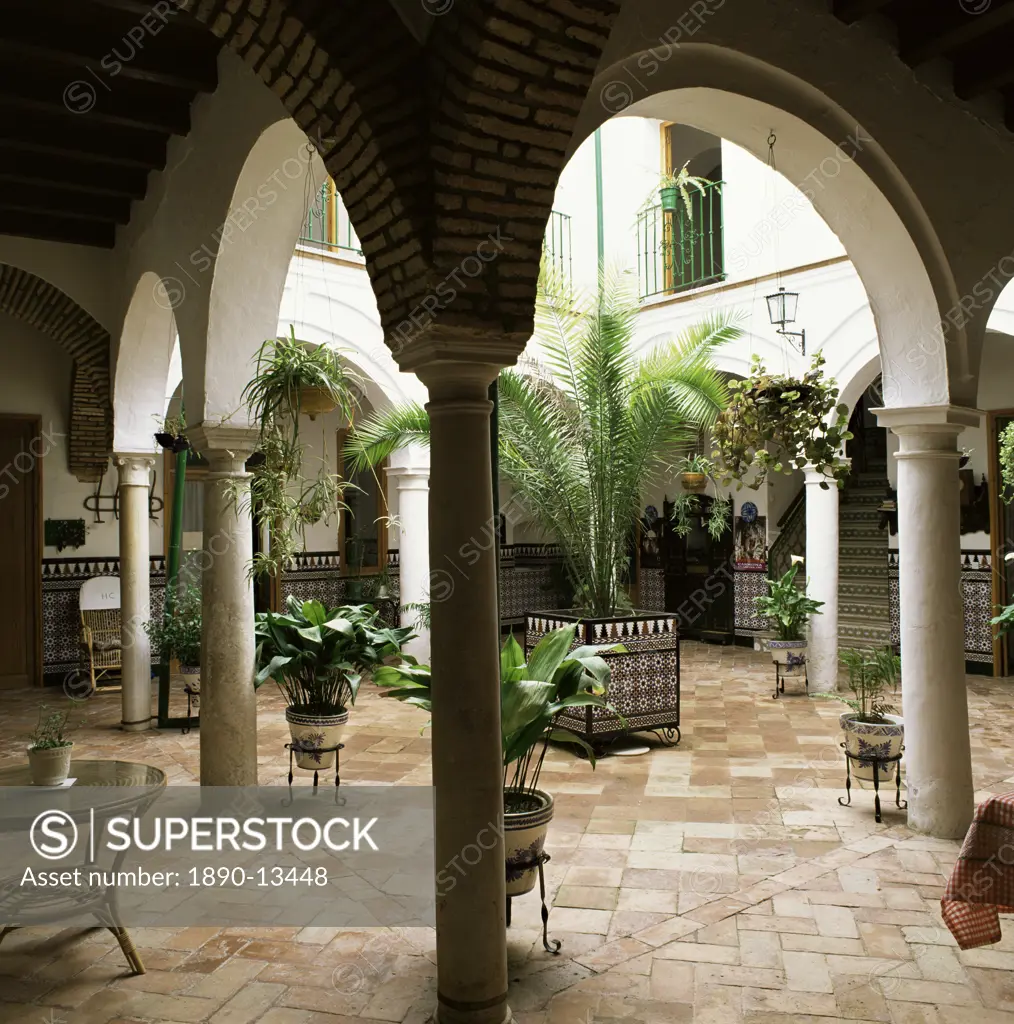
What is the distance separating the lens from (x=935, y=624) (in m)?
5.49

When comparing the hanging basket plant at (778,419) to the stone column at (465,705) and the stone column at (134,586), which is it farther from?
the stone column at (134,586)

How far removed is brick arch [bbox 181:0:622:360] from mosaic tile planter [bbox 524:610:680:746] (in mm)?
4609

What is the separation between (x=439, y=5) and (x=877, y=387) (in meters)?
11.6

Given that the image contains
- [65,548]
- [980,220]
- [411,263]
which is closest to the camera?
[411,263]

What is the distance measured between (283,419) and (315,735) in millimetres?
1966

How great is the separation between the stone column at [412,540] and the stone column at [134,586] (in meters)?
2.96

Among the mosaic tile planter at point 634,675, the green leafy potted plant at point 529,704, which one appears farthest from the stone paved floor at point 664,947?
the mosaic tile planter at point 634,675

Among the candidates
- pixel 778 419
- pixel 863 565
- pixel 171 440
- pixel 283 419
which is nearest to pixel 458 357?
Result: pixel 283 419

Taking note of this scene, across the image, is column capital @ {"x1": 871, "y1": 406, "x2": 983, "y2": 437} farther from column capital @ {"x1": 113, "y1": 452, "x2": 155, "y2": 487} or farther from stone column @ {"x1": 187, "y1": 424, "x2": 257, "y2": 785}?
column capital @ {"x1": 113, "y1": 452, "x2": 155, "y2": 487}

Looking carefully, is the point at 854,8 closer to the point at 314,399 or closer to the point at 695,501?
the point at 314,399

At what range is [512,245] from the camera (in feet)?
Result: 11.6

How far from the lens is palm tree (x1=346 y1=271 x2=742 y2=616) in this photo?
8.12m

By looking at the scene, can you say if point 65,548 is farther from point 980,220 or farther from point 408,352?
point 980,220

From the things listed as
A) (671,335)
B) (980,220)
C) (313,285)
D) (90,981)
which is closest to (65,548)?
(313,285)
